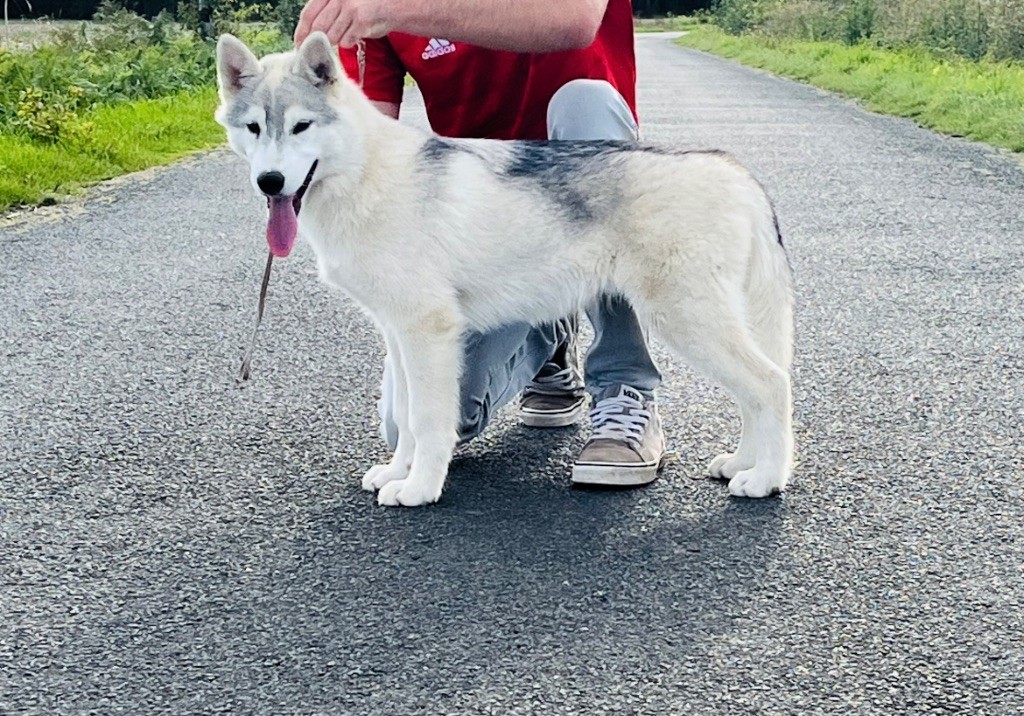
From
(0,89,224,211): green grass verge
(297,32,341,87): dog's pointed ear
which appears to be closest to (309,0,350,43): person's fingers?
(297,32,341,87): dog's pointed ear

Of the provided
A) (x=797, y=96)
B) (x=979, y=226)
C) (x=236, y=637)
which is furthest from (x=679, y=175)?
(x=797, y=96)

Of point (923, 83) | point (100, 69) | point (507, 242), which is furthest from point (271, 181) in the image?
point (923, 83)

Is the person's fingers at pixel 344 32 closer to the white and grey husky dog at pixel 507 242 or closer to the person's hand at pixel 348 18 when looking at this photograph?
the person's hand at pixel 348 18

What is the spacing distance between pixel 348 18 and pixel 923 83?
14131 millimetres

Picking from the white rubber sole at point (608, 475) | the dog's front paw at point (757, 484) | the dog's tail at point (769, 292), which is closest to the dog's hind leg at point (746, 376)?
the dog's front paw at point (757, 484)

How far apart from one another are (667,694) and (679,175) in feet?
5.00

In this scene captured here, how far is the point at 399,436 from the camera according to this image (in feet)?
12.4

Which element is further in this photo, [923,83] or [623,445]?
[923,83]

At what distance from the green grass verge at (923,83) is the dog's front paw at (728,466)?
836 centimetres

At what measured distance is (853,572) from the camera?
3066mm

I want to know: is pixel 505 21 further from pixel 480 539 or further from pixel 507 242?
pixel 480 539

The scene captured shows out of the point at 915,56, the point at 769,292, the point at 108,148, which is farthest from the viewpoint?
the point at 915,56

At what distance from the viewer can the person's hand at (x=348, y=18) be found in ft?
11.6

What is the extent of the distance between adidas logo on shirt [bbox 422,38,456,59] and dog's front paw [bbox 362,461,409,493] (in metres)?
1.29
